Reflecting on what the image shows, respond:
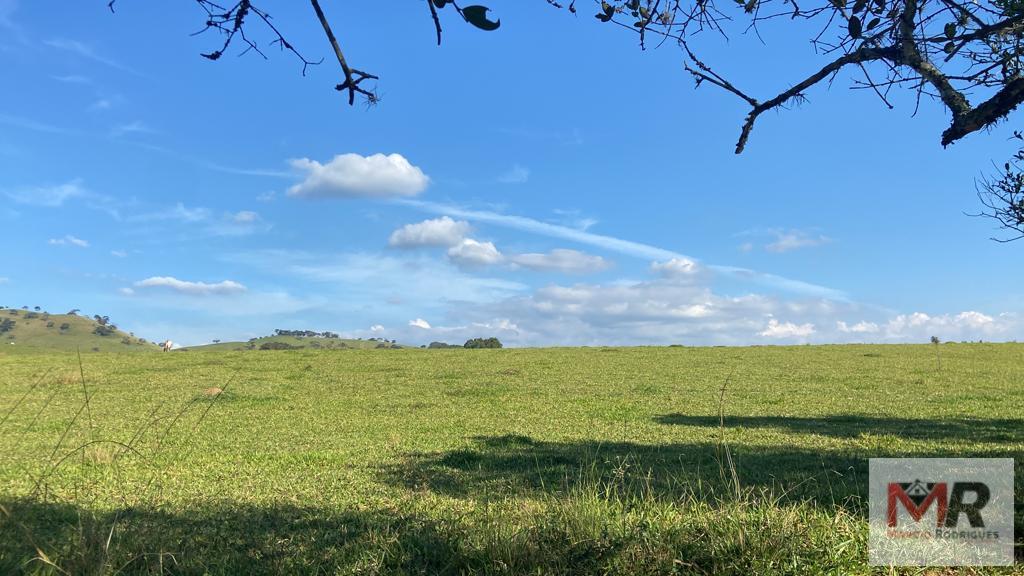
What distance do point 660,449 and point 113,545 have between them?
9.43 metres

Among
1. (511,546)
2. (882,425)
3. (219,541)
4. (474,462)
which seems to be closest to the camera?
(511,546)

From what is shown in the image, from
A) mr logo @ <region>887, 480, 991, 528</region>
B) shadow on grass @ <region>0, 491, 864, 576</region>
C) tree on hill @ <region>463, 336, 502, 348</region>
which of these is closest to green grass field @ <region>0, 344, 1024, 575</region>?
shadow on grass @ <region>0, 491, 864, 576</region>

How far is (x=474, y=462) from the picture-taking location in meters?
11.9

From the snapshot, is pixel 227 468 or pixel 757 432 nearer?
pixel 227 468

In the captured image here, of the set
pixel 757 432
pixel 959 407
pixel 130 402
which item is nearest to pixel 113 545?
pixel 757 432

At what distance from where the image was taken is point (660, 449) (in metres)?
13.0

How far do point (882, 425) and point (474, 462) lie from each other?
10.6 m

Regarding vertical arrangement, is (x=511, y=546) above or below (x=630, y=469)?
above

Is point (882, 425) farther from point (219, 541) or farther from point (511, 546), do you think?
point (219, 541)

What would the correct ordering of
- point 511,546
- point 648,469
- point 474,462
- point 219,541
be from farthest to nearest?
point 474,462 < point 648,469 < point 219,541 < point 511,546

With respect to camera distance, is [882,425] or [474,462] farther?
[882,425]

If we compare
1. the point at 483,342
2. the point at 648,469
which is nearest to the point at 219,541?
the point at 648,469

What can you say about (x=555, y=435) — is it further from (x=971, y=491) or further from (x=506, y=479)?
(x=971, y=491)

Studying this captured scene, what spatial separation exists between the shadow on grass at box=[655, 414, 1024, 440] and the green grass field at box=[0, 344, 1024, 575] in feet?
0.40
